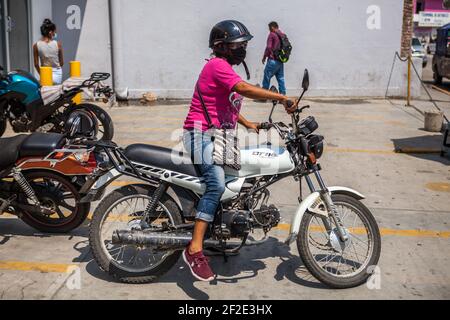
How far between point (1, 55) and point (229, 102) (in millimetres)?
10205

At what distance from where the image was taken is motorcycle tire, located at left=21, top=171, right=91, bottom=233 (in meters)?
5.80

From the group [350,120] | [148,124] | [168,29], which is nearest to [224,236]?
[148,124]

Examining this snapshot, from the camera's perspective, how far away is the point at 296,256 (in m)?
5.57

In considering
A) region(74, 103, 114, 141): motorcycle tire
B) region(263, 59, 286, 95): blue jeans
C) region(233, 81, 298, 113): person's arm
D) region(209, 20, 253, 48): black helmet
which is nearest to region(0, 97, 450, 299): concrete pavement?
region(233, 81, 298, 113): person's arm

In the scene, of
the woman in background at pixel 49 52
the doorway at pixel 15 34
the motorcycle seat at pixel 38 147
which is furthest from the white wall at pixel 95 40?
the motorcycle seat at pixel 38 147

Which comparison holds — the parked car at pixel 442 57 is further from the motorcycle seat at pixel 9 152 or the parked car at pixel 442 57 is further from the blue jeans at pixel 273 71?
the motorcycle seat at pixel 9 152

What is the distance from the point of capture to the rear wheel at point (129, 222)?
4.82m

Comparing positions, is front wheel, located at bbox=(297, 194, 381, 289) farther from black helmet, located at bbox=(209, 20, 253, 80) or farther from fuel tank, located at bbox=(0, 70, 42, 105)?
fuel tank, located at bbox=(0, 70, 42, 105)

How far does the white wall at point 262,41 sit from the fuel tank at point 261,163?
426 inches

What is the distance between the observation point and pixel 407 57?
16.3 meters

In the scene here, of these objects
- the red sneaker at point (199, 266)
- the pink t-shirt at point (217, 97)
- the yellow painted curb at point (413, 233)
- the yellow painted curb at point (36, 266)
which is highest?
the pink t-shirt at point (217, 97)

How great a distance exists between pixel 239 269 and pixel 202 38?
11.1 metres

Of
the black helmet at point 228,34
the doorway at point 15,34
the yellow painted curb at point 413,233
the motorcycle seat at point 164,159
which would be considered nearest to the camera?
the black helmet at point 228,34

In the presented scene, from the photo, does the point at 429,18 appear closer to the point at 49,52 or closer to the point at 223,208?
the point at 49,52
